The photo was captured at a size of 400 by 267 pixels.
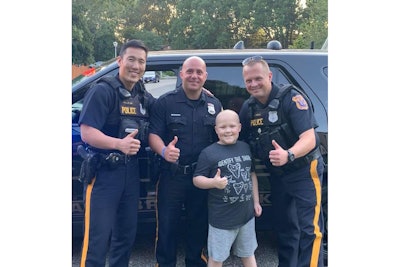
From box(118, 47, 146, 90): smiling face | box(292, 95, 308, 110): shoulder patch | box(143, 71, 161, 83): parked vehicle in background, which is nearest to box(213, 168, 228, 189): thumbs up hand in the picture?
box(292, 95, 308, 110): shoulder patch

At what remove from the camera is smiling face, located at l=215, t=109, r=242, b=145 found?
2.65 m

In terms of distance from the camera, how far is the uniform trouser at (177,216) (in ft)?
9.38

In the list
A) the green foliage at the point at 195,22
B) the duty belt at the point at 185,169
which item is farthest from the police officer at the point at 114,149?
the green foliage at the point at 195,22

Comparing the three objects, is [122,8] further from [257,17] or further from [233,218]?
[233,218]

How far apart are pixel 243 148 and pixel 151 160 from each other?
33.5 inches

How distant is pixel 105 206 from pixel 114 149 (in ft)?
1.29

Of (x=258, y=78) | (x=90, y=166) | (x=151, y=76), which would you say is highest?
(x=151, y=76)

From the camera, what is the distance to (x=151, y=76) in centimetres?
343

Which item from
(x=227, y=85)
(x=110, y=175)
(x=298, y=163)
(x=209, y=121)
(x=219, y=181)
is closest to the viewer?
(x=219, y=181)

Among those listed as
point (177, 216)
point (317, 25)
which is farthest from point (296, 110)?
point (317, 25)

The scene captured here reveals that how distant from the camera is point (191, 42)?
43.6m

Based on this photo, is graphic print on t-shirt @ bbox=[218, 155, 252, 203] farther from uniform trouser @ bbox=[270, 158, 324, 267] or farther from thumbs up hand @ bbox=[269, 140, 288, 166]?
uniform trouser @ bbox=[270, 158, 324, 267]

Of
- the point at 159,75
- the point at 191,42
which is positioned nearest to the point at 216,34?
the point at 191,42

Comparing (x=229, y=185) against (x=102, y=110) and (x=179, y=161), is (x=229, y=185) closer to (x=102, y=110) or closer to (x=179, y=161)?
(x=179, y=161)
